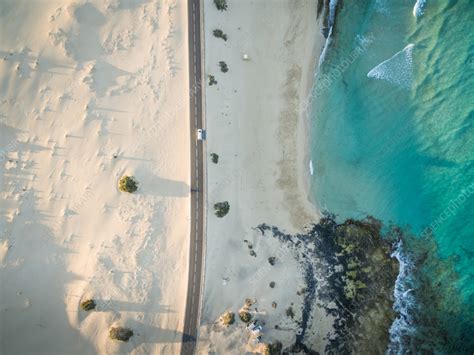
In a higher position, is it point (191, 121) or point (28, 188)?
point (191, 121)

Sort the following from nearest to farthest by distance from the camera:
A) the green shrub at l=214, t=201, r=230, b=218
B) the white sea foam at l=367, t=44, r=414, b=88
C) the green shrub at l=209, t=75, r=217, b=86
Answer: the green shrub at l=214, t=201, r=230, b=218 < the green shrub at l=209, t=75, r=217, b=86 < the white sea foam at l=367, t=44, r=414, b=88

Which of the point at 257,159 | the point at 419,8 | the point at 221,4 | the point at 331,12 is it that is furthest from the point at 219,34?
the point at 419,8

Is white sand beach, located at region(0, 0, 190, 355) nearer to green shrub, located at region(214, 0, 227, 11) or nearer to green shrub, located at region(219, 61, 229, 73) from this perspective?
green shrub, located at region(219, 61, 229, 73)

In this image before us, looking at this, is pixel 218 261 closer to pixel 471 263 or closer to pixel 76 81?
pixel 76 81

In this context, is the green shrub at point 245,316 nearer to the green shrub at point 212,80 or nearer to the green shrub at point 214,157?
the green shrub at point 214,157

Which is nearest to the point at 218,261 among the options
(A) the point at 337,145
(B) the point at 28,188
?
(A) the point at 337,145

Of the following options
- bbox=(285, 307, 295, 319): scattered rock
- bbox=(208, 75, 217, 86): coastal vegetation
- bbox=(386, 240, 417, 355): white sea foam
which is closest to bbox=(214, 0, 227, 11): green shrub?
bbox=(208, 75, 217, 86): coastal vegetation

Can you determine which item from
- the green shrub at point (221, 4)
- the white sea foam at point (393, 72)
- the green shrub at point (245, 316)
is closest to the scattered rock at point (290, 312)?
the green shrub at point (245, 316)
